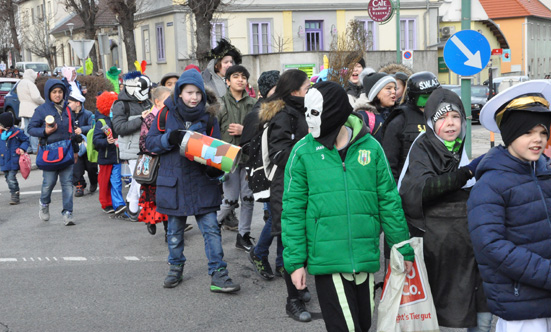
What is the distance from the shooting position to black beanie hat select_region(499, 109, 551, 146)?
336 centimetres

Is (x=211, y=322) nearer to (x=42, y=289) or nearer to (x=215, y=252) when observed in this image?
(x=215, y=252)

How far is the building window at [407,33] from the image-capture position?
4500cm

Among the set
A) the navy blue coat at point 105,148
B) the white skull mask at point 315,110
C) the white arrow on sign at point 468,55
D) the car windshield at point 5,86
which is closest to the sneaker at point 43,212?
the navy blue coat at point 105,148

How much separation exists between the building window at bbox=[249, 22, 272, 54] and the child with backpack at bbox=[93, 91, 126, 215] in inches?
1281

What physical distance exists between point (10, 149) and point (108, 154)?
2962 mm

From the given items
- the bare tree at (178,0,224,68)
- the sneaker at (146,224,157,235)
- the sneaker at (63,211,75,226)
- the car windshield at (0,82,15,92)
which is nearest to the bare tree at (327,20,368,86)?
the bare tree at (178,0,224,68)

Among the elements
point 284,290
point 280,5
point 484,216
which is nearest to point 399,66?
point 284,290

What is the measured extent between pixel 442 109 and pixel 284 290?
285cm

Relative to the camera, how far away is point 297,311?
18.3ft

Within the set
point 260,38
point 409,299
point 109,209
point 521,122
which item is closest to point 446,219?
point 409,299

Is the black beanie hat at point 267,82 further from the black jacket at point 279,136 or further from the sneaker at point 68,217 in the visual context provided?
the sneaker at point 68,217

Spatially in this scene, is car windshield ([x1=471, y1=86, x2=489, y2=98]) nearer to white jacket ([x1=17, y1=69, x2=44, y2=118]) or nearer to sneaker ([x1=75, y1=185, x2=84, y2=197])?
white jacket ([x1=17, y1=69, x2=44, y2=118])

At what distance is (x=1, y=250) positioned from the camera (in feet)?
28.1

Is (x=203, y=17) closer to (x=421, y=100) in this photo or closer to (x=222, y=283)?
(x=222, y=283)
